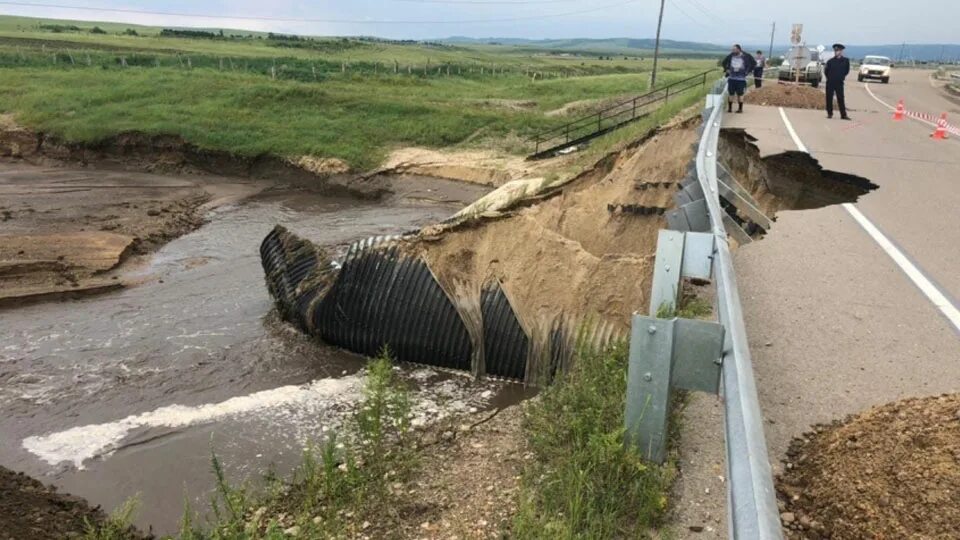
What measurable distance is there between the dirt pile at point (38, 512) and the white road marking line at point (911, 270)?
22.9 ft

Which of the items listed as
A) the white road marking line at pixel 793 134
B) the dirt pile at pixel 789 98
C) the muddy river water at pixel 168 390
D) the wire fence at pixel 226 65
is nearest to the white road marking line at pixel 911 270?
the muddy river water at pixel 168 390

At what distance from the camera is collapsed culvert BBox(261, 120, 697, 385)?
853 centimetres

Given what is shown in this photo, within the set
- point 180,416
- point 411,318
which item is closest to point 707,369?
point 411,318

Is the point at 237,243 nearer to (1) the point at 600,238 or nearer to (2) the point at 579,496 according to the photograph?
(1) the point at 600,238

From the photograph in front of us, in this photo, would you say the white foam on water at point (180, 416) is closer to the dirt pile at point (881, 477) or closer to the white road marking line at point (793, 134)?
the dirt pile at point (881, 477)

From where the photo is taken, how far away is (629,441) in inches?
137

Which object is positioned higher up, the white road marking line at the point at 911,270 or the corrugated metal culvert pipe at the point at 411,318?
the white road marking line at the point at 911,270

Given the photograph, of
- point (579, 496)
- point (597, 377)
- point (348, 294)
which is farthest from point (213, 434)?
point (579, 496)

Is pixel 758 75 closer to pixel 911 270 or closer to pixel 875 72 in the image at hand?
pixel 875 72

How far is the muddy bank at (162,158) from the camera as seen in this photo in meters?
25.7

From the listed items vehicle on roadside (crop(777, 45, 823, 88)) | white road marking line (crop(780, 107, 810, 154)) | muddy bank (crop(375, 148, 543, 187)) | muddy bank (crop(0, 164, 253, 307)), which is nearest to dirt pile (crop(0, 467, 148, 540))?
muddy bank (crop(0, 164, 253, 307))

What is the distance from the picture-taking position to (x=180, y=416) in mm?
8648

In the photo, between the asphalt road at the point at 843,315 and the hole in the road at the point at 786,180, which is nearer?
the asphalt road at the point at 843,315

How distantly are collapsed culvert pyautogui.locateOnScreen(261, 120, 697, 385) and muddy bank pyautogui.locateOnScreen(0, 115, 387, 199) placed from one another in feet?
48.1
